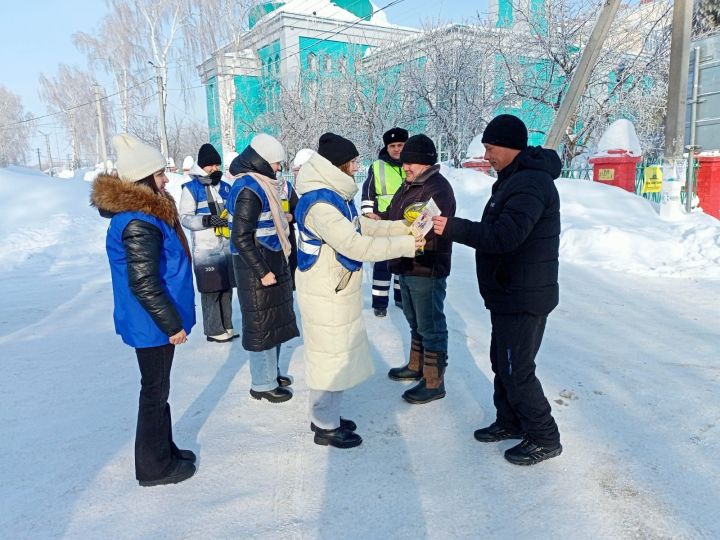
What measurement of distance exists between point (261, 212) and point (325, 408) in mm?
1377

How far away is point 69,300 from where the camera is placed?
21.1ft

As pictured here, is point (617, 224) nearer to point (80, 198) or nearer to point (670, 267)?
point (670, 267)

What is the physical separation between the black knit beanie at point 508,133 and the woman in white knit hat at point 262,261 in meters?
1.57

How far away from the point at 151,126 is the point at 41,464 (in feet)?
134

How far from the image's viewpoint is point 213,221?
4320mm

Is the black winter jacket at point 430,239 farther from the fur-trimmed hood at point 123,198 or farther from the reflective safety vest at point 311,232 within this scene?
the fur-trimmed hood at point 123,198

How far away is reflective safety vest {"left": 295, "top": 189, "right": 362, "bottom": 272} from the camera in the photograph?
8.70ft

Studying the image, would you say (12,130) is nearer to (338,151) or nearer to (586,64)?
(586,64)

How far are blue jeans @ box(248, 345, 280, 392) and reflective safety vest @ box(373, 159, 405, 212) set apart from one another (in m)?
2.21

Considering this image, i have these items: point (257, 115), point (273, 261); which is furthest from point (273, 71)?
point (273, 261)

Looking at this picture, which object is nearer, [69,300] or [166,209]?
[166,209]

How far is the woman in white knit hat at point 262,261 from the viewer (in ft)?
10.9

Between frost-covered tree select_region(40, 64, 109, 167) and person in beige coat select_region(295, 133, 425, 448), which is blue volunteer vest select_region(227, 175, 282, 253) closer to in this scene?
person in beige coat select_region(295, 133, 425, 448)

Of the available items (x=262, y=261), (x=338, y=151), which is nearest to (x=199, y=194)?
(x=262, y=261)
